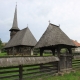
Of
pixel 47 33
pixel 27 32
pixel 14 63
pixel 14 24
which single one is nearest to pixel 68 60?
pixel 47 33

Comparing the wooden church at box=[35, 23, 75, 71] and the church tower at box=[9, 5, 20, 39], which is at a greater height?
the church tower at box=[9, 5, 20, 39]

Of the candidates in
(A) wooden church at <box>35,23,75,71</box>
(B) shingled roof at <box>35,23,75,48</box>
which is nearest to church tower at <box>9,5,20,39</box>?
(B) shingled roof at <box>35,23,75,48</box>

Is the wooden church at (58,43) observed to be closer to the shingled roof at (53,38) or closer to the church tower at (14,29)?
the shingled roof at (53,38)

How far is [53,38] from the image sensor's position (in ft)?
37.6

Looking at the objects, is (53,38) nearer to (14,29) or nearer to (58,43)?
(58,43)

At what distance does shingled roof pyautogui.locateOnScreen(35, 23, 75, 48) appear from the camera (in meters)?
11.0

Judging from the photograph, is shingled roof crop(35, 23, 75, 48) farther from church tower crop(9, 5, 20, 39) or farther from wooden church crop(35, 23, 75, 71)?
church tower crop(9, 5, 20, 39)

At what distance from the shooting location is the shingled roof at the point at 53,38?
1105 cm

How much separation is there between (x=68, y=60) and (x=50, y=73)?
252cm

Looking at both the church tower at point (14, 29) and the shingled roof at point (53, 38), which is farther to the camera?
the church tower at point (14, 29)

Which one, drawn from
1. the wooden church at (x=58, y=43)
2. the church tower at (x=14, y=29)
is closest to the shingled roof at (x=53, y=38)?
the wooden church at (x=58, y=43)

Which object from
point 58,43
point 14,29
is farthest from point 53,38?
point 14,29

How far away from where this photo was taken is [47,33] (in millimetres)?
12289

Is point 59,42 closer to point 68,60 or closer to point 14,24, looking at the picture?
point 68,60
